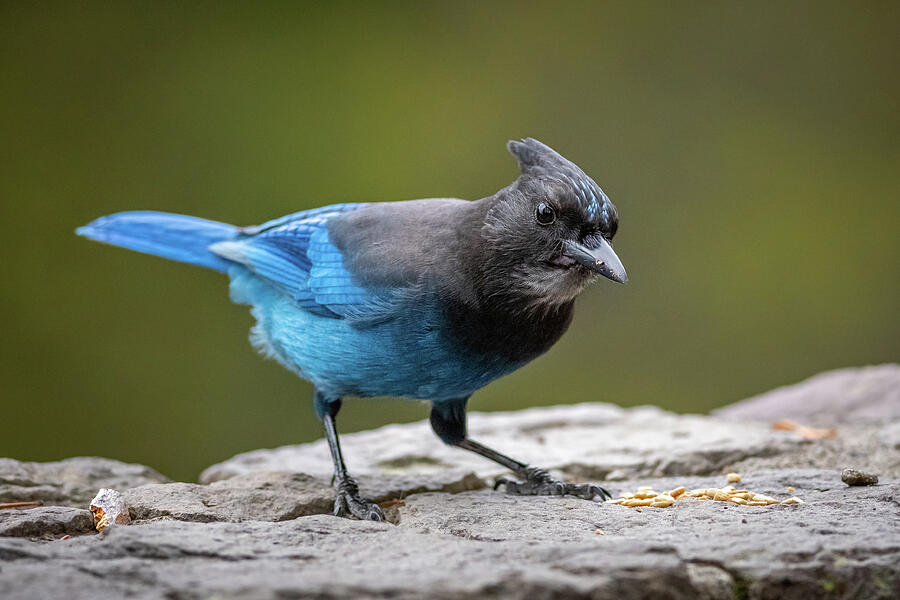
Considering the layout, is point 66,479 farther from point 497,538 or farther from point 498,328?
point 497,538

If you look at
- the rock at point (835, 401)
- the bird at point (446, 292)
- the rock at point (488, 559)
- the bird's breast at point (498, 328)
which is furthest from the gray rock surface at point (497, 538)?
the rock at point (835, 401)

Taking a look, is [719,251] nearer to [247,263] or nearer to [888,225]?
[888,225]

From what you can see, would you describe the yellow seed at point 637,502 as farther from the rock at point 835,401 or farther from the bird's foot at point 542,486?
the rock at point 835,401

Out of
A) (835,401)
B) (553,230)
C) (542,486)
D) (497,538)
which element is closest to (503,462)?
(542,486)

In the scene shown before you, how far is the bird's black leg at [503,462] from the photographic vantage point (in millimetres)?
4066

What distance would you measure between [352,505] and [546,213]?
1.28m

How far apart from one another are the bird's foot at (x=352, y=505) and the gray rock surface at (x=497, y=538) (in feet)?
0.24

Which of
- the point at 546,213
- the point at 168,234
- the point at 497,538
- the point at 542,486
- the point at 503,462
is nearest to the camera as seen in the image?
the point at 497,538

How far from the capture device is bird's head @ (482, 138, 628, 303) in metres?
3.61

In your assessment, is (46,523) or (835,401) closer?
(46,523)

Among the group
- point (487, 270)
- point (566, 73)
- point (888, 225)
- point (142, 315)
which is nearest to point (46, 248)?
point (142, 315)

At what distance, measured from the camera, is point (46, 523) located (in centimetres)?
310

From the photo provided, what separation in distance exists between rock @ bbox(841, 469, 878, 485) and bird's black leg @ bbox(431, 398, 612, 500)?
2.98ft

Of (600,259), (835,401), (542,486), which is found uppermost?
(600,259)
